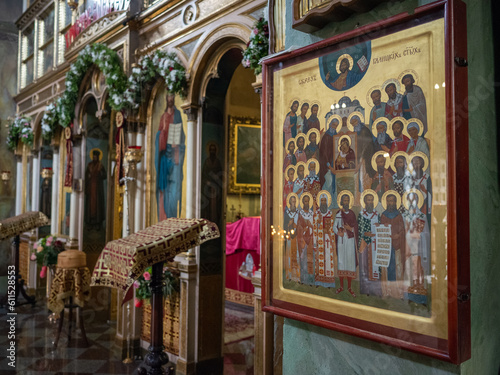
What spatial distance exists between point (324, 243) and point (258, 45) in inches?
85.5

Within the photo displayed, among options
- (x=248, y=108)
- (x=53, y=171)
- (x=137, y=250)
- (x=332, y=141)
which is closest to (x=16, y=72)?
(x=53, y=171)

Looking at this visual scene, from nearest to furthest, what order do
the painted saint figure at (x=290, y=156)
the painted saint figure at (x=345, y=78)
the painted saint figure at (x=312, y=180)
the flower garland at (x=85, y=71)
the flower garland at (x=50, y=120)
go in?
the painted saint figure at (x=345, y=78) < the painted saint figure at (x=312, y=180) < the painted saint figure at (x=290, y=156) < the flower garland at (x=85, y=71) < the flower garland at (x=50, y=120)

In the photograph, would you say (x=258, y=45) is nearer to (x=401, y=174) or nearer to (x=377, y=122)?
(x=377, y=122)

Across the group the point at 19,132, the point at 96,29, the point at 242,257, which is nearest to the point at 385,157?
the point at 96,29

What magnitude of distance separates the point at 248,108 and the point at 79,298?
4.93 m

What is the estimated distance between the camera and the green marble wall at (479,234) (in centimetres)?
164

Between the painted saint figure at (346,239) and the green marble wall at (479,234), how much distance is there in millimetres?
266

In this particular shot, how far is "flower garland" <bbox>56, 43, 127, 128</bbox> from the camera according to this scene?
562 cm

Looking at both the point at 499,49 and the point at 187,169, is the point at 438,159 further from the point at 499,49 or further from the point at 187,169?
the point at 187,169

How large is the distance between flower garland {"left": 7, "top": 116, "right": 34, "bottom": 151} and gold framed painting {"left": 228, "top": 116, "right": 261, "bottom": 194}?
172 inches

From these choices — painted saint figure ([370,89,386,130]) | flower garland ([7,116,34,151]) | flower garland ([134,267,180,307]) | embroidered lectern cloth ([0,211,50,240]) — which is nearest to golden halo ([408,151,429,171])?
painted saint figure ([370,89,386,130])

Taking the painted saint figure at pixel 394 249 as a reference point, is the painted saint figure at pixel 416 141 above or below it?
above

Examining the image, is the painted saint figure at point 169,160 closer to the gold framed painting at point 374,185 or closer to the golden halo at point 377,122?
the gold framed painting at point 374,185

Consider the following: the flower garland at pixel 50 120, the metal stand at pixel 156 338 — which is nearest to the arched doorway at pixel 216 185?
the metal stand at pixel 156 338
